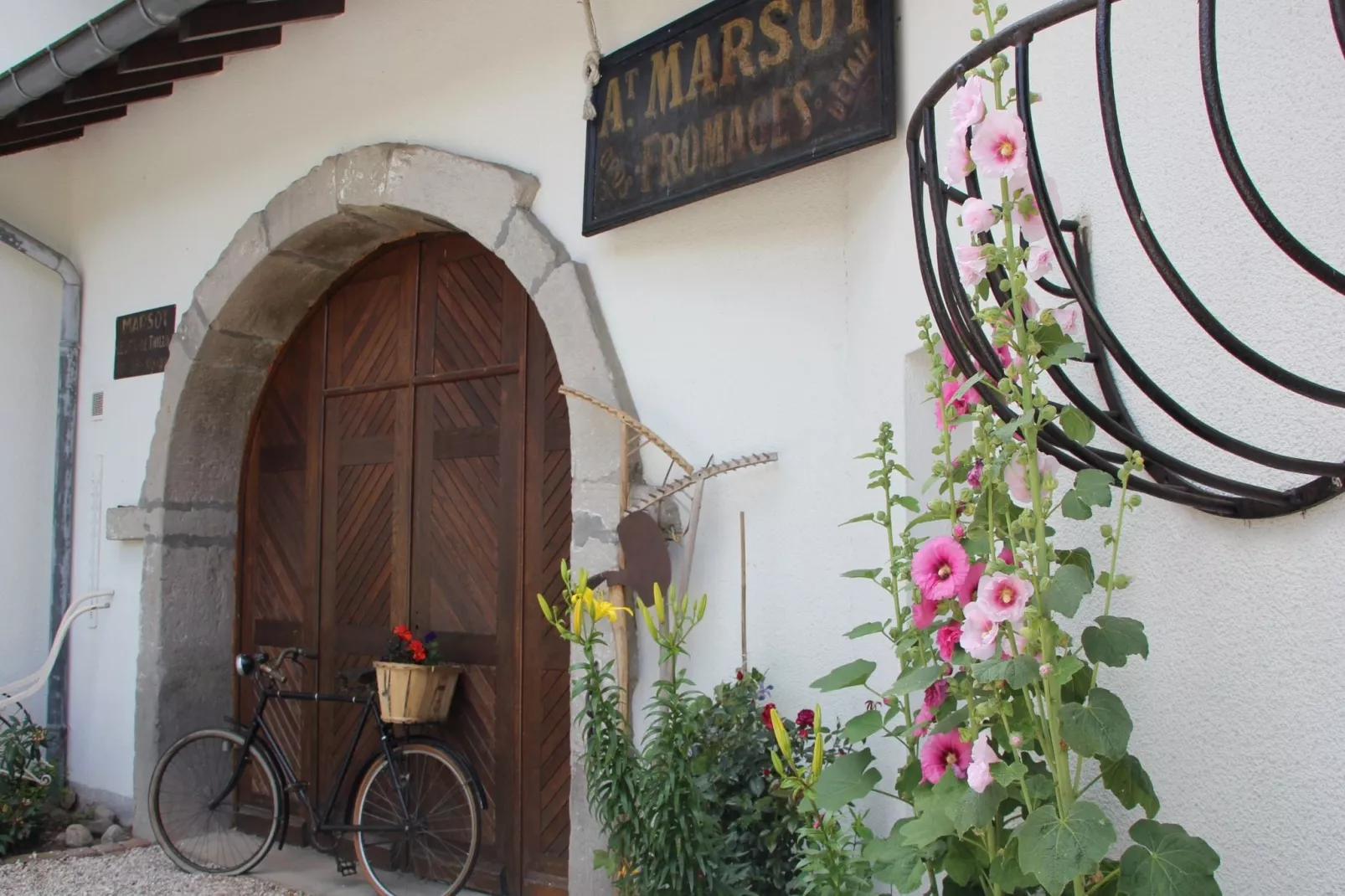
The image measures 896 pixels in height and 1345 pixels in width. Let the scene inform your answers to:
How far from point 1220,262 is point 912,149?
497 millimetres

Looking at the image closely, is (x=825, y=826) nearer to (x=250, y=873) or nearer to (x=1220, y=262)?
(x=1220, y=262)

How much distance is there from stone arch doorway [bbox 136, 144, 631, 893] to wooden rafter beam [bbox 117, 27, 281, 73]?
27.2 inches

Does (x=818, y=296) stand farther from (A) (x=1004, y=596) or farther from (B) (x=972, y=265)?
(A) (x=1004, y=596)

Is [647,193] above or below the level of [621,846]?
above

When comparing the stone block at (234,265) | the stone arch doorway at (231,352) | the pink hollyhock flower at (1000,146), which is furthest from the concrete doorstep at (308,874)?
the pink hollyhock flower at (1000,146)

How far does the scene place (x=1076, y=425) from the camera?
1479 millimetres

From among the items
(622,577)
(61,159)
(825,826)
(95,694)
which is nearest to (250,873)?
(95,694)

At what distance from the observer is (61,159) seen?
6453 millimetres

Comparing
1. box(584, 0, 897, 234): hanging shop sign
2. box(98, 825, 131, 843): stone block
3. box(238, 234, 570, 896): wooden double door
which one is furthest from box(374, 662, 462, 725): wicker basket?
box(98, 825, 131, 843): stone block

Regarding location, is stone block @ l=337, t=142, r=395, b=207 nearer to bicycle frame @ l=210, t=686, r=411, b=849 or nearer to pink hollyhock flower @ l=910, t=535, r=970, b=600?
bicycle frame @ l=210, t=686, r=411, b=849

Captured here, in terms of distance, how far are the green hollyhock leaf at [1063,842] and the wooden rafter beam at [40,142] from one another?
619cm

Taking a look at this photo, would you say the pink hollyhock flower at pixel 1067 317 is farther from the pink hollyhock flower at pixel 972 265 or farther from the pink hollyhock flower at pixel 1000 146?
the pink hollyhock flower at pixel 1000 146

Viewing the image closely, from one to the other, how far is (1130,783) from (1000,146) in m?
0.80

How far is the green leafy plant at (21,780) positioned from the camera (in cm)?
532
